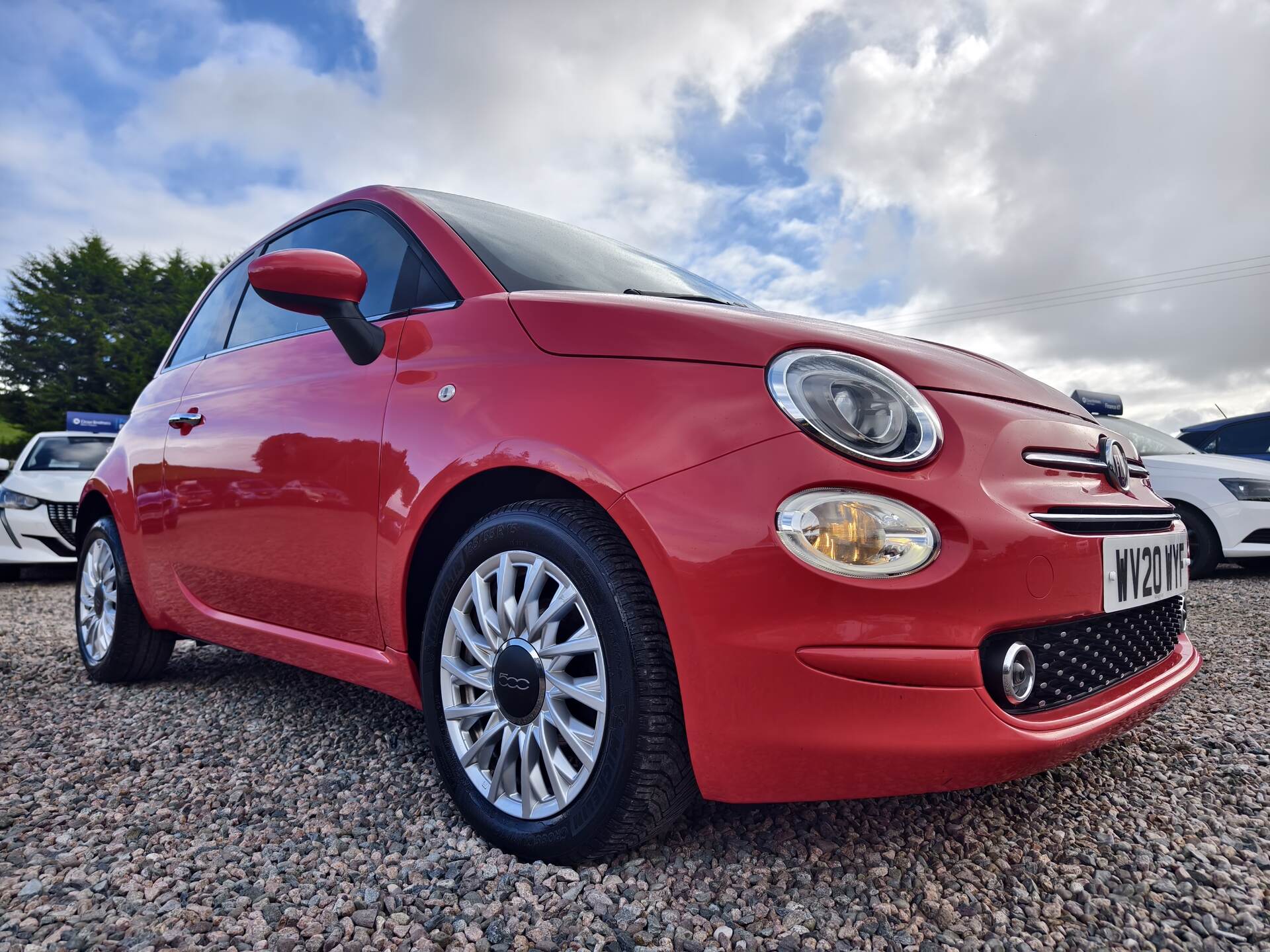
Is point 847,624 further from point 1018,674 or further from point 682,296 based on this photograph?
point 682,296

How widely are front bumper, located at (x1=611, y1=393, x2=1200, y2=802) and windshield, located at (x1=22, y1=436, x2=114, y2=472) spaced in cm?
793

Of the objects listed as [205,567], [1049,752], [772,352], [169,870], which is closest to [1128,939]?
[1049,752]

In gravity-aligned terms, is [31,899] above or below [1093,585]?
below

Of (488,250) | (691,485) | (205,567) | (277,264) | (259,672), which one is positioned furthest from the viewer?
(259,672)

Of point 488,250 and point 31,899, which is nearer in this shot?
point 31,899

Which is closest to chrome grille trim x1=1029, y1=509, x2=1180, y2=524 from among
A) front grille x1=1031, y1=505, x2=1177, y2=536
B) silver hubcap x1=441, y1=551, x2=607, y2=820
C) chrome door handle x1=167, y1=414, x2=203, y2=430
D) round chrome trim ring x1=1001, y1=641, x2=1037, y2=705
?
front grille x1=1031, y1=505, x2=1177, y2=536

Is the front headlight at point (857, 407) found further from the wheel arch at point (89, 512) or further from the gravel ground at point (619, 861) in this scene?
the wheel arch at point (89, 512)

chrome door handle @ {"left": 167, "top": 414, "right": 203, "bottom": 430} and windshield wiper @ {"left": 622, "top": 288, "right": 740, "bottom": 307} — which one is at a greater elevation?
windshield wiper @ {"left": 622, "top": 288, "right": 740, "bottom": 307}

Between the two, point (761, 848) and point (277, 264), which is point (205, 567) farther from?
point (761, 848)

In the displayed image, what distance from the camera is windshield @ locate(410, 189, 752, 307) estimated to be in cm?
208

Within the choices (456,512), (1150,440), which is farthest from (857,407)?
(1150,440)

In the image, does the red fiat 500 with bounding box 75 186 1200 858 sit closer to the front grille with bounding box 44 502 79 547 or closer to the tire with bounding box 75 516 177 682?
the tire with bounding box 75 516 177 682

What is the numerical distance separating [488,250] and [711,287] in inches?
37.0

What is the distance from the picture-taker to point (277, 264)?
78.1 inches
